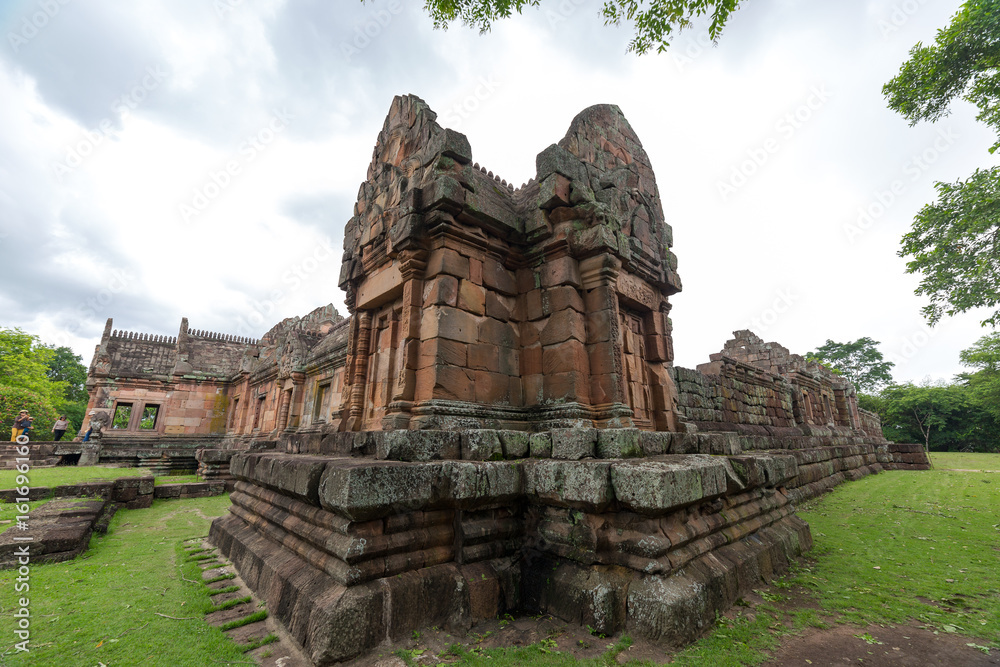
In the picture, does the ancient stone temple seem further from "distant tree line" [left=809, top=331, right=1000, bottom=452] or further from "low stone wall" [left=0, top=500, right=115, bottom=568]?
"distant tree line" [left=809, top=331, right=1000, bottom=452]

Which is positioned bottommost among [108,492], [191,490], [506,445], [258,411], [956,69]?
[191,490]

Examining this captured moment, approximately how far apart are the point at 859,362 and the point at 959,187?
44788mm

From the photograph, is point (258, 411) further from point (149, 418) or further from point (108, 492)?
point (149, 418)

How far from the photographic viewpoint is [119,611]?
2.94 m

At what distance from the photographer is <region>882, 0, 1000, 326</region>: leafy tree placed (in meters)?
9.74

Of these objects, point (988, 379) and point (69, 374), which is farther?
point (69, 374)

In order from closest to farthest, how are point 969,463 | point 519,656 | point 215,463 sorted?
point 519,656
point 215,463
point 969,463

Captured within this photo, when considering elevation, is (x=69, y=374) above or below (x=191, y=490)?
above

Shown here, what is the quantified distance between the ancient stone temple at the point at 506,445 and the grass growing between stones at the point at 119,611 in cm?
42

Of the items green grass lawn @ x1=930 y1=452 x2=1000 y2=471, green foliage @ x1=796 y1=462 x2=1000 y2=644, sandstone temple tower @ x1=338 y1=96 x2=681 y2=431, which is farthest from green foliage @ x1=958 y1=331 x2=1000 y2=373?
sandstone temple tower @ x1=338 y1=96 x2=681 y2=431

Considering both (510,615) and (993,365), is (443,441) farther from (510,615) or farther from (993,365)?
(993,365)

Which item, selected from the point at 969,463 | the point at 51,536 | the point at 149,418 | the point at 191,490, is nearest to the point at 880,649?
the point at 51,536

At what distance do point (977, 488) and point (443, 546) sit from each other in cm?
1243

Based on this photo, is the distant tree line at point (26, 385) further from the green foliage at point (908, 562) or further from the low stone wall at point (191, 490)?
the green foliage at point (908, 562)
